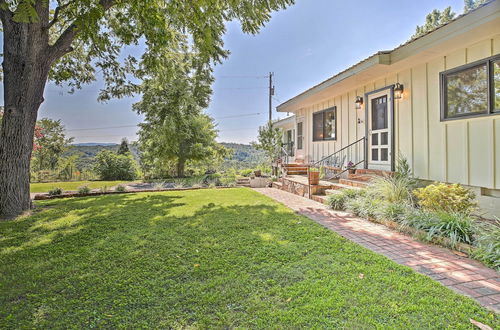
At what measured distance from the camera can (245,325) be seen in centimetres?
185

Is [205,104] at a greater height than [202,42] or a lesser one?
greater

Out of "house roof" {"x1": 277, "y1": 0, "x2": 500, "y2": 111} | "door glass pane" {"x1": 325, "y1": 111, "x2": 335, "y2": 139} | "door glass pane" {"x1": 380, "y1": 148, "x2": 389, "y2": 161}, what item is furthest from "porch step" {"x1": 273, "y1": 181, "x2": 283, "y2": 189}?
"door glass pane" {"x1": 380, "y1": 148, "x2": 389, "y2": 161}

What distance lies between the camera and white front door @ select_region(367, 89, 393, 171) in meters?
6.79

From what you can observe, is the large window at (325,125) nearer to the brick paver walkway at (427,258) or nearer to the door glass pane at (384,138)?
the door glass pane at (384,138)

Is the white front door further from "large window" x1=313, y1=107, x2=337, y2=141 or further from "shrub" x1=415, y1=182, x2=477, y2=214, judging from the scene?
"shrub" x1=415, y1=182, x2=477, y2=214

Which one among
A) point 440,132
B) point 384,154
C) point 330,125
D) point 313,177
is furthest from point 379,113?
point 313,177

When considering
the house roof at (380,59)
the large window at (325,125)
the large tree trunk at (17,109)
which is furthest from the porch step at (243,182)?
the large tree trunk at (17,109)

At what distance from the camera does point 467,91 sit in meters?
4.85

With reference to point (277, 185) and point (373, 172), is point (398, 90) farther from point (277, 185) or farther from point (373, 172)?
point (277, 185)

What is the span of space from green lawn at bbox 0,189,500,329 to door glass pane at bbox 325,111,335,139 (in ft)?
18.5

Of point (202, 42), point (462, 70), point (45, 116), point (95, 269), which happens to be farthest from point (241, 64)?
point (95, 269)

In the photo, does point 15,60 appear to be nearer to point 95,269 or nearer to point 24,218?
point 24,218

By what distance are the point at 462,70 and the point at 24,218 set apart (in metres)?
9.08

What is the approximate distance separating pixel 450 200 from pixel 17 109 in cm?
827
